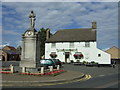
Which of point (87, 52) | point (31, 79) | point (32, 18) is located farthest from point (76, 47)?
point (31, 79)

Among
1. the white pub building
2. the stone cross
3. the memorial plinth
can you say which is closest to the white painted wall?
the white pub building

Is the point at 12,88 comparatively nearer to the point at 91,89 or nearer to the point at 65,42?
the point at 91,89

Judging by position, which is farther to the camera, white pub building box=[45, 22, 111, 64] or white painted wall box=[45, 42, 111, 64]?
white pub building box=[45, 22, 111, 64]

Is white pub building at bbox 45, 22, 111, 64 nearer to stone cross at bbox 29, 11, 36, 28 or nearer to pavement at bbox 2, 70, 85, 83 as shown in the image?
stone cross at bbox 29, 11, 36, 28

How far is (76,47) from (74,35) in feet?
11.6

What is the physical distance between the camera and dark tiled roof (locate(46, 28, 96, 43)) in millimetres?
42281

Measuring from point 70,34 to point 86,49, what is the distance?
6611 millimetres

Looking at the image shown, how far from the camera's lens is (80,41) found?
42.4 metres

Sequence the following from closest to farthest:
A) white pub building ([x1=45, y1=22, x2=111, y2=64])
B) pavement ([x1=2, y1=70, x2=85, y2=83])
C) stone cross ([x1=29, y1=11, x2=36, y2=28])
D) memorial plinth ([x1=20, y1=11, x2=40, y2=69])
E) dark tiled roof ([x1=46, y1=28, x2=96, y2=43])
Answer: pavement ([x1=2, y1=70, x2=85, y2=83]), memorial plinth ([x1=20, y1=11, x2=40, y2=69]), stone cross ([x1=29, y1=11, x2=36, y2=28]), white pub building ([x1=45, y1=22, x2=111, y2=64]), dark tiled roof ([x1=46, y1=28, x2=96, y2=43])

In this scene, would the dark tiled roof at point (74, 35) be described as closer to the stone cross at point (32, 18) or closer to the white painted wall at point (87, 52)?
the white painted wall at point (87, 52)

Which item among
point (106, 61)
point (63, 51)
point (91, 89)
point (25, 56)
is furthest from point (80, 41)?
point (91, 89)

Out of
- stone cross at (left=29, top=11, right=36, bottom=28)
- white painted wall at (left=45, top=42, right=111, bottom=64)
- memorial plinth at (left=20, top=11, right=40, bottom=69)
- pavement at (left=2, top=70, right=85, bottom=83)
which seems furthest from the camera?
white painted wall at (left=45, top=42, right=111, bottom=64)

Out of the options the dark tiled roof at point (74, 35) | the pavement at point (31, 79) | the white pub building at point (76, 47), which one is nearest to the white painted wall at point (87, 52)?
the white pub building at point (76, 47)

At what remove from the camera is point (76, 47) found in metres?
42.9
